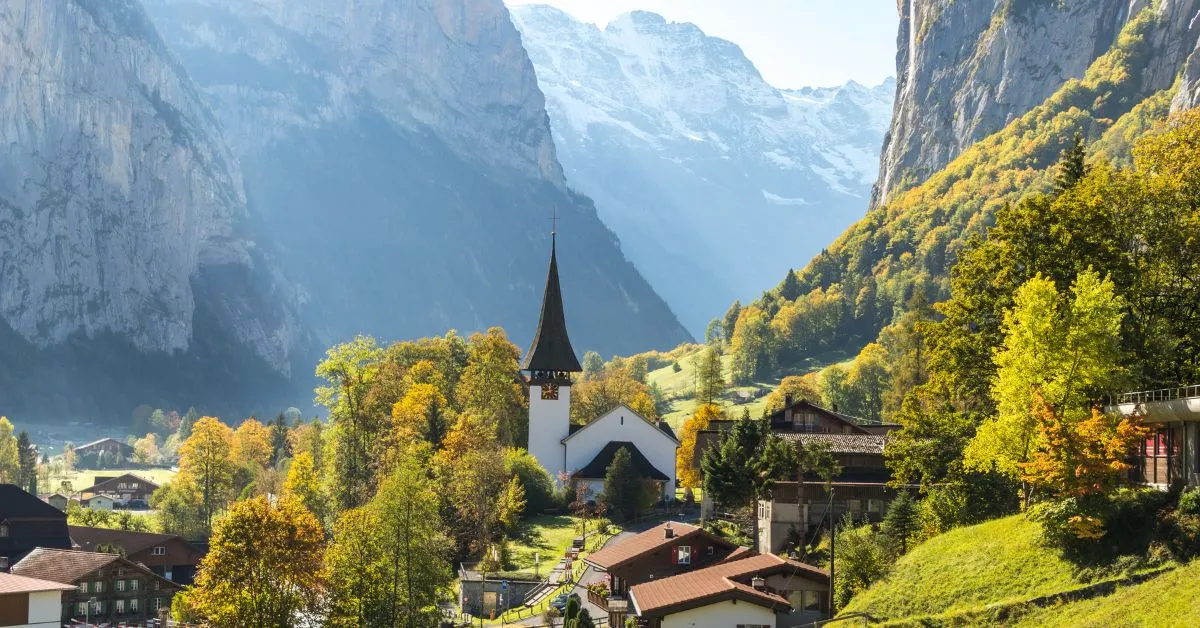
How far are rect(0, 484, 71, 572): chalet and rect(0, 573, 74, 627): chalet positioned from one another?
41.0m

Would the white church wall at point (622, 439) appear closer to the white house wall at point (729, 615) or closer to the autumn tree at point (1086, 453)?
the white house wall at point (729, 615)

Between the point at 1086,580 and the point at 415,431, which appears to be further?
the point at 415,431

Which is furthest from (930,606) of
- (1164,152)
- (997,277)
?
(1164,152)

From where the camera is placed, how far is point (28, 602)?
182 ft

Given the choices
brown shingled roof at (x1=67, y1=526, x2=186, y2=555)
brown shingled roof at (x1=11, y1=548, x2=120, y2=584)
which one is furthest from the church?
brown shingled roof at (x1=11, y1=548, x2=120, y2=584)

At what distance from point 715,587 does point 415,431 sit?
153 feet

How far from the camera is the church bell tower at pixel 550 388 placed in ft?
316

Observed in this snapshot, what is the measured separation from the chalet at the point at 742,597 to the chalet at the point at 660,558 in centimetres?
553

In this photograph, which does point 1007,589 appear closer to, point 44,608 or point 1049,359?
point 1049,359

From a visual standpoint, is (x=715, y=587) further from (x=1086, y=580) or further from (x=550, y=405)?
(x=550, y=405)

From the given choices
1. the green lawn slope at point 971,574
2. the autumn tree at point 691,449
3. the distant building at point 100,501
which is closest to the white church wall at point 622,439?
the autumn tree at point 691,449

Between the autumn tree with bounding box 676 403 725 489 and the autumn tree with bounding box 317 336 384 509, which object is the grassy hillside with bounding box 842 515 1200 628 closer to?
the autumn tree with bounding box 317 336 384 509

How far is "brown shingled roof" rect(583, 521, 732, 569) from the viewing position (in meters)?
55.3

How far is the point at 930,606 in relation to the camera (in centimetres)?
3784
